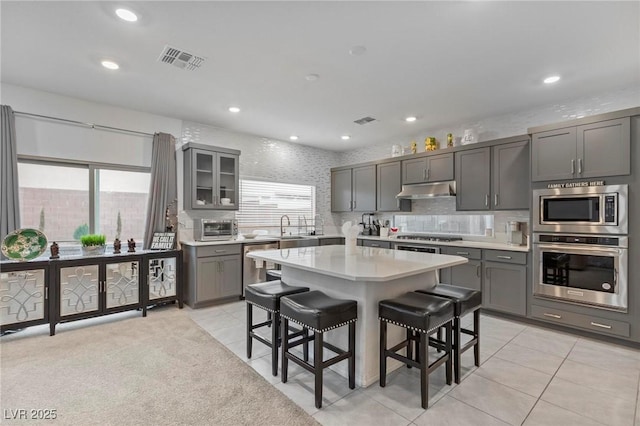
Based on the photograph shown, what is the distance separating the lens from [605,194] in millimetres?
3029

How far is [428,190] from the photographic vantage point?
4.74m

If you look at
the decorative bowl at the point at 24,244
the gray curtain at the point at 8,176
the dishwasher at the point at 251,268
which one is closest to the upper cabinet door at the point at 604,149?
the dishwasher at the point at 251,268

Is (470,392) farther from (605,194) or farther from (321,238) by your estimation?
(321,238)

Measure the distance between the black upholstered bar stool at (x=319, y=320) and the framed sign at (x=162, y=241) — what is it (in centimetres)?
265

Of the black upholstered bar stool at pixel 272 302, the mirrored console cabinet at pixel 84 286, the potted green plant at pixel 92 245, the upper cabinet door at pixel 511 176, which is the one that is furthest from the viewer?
the upper cabinet door at pixel 511 176

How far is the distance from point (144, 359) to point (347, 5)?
130 inches

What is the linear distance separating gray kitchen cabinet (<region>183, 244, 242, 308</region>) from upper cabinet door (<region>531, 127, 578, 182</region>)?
4.00 meters

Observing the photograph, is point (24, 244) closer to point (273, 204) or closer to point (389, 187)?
point (273, 204)

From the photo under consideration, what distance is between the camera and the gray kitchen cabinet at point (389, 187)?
5.27 meters

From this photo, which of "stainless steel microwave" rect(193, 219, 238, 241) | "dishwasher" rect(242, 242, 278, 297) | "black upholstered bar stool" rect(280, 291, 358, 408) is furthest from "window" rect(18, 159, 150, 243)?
"black upholstered bar stool" rect(280, 291, 358, 408)

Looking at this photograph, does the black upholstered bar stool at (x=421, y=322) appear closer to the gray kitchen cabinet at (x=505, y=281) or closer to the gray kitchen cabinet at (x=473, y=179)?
the gray kitchen cabinet at (x=505, y=281)

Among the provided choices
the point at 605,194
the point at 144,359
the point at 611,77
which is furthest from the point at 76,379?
the point at 611,77

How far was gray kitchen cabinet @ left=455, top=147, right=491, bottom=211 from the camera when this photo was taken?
4.21m

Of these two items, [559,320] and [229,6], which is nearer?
[229,6]
